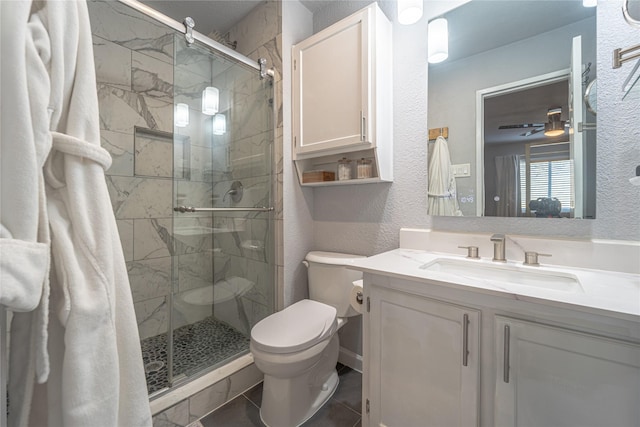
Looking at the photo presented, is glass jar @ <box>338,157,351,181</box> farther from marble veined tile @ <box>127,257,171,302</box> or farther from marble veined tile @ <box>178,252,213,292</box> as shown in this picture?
marble veined tile @ <box>127,257,171,302</box>

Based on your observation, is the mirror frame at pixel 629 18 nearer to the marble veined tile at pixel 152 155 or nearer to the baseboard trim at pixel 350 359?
the baseboard trim at pixel 350 359

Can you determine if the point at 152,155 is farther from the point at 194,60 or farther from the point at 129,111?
the point at 194,60

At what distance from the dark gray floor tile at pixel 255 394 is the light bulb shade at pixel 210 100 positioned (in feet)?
5.52

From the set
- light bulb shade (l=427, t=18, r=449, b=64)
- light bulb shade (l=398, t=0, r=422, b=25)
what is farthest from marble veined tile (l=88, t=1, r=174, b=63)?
light bulb shade (l=427, t=18, r=449, b=64)

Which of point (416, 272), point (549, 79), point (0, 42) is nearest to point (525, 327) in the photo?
point (416, 272)

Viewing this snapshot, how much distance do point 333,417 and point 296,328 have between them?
1.62 ft

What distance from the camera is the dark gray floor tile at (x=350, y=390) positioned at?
1.43 metres

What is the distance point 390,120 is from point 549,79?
2.26 ft

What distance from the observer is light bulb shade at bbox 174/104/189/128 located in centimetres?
156

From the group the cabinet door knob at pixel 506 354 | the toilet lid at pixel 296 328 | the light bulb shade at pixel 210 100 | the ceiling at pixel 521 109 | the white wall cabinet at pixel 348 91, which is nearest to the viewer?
the cabinet door knob at pixel 506 354

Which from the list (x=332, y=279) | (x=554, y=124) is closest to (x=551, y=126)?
(x=554, y=124)

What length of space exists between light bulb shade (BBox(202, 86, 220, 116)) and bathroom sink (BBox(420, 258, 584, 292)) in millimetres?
1521

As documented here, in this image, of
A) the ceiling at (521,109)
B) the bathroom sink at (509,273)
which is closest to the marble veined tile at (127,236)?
the bathroom sink at (509,273)

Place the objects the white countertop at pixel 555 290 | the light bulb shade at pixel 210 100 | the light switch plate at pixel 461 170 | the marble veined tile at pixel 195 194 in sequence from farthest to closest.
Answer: the light bulb shade at pixel 210 100 < the marble veined tile at pixel 195 194 < the light switch plate at pixel 461 170 < the white countertop at pixel 555 290
